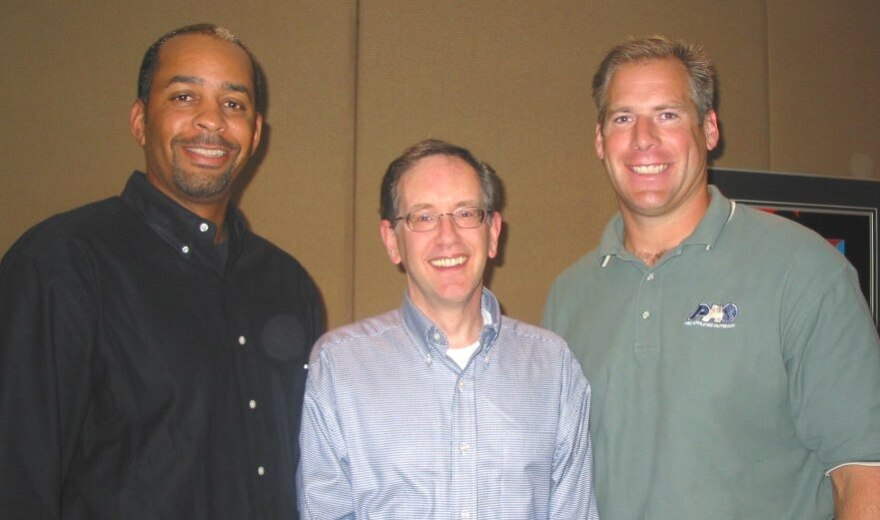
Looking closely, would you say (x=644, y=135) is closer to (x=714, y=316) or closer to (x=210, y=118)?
(x=714, y=316)

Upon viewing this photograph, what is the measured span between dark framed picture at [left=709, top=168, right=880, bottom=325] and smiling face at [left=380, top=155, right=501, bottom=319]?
1697 mm

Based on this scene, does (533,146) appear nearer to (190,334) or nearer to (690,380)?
(690,380)

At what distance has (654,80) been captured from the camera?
5.70 ft

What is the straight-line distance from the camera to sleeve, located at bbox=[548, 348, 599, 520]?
1.55 meters

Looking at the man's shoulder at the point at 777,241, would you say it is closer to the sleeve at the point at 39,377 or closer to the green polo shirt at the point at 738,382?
the green polo shirt at the point at 738,382

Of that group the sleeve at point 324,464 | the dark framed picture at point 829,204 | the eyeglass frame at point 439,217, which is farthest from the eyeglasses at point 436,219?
the dark framed picture at point 829,204

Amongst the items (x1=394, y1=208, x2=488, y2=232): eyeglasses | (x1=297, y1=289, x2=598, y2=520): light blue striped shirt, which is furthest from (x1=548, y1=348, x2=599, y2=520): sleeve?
(x1=394, y1=208, x2=488, y2=232): eyeglasses

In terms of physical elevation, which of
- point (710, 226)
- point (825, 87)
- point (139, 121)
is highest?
point (825, 87)

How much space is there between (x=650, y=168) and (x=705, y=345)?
0.44 meters

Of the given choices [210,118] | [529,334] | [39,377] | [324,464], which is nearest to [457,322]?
[529,334]

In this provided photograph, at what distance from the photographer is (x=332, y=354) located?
157cm

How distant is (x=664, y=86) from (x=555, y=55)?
1.06m

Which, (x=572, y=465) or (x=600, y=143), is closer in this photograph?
(x=572, y=465)

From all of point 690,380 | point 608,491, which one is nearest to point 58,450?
point 608,491
